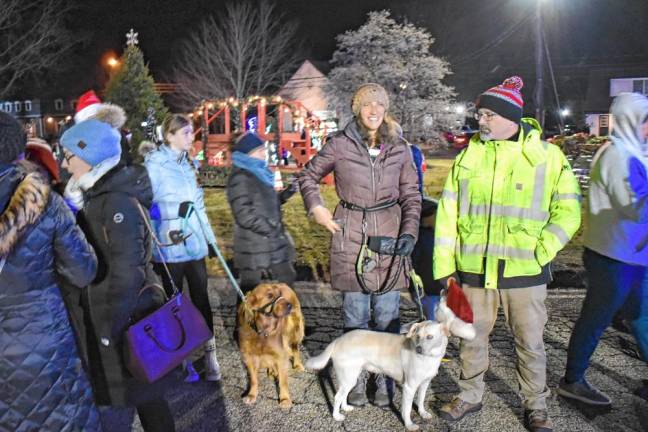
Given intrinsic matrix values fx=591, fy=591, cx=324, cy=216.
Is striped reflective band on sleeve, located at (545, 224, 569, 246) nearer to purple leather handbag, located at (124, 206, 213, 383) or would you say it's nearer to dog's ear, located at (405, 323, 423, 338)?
dog's ear, located at (405, 323, 423, 338)

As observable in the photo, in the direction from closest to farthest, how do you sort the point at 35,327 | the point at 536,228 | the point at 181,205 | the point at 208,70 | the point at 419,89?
1. the point at 35,327
2. the point at 536,228
3. the point at 181,205
4. the point at 419,89
5. the point at 208,70

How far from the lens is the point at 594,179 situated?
3840mm

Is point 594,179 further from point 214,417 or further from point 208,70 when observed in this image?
point 208,70

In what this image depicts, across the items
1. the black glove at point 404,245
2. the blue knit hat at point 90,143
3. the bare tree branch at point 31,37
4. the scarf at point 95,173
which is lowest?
the black glove at point 404,245

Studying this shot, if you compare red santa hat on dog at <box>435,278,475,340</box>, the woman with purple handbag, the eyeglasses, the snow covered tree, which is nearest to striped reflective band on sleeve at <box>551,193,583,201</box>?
the eyeglasses

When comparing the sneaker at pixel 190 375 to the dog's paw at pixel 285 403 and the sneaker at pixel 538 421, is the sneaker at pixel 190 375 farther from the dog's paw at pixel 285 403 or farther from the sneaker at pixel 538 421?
the sneaker at pixel 538 421

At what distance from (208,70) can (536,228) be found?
35496mm

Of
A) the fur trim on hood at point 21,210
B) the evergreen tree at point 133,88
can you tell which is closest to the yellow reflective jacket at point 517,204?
the fur trim on hood at point 21,210

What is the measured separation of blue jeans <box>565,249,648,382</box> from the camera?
12.3 ft

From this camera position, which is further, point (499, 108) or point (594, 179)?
point (594, 179)

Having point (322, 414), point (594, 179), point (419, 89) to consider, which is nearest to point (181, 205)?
point (322, 414)

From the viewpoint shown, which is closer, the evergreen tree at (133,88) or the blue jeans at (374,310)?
the blue jeans at (374,310)

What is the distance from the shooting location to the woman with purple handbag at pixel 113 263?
110 inches

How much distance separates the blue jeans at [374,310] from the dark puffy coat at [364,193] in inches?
3.5
